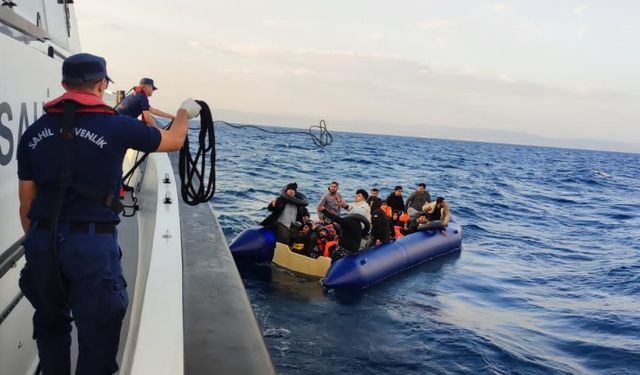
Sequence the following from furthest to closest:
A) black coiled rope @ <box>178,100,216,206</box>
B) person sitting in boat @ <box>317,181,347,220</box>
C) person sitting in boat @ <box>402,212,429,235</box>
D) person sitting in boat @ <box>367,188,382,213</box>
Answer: person sitting in boat @ <box>402,212,429,235</box>, person sitting in boat @ <box>367,188,382,213</box>, person sitting in boat @ <box>317,181,347,220</box>, black coiled rope @ <box>178,100,216,206</box>

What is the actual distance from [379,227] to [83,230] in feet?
30.3

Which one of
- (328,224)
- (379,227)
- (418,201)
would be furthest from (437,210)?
(328,224)

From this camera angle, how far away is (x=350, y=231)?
1016 centimetres

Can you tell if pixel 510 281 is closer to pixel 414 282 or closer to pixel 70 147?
pixel 414 282

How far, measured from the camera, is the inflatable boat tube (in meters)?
9.87

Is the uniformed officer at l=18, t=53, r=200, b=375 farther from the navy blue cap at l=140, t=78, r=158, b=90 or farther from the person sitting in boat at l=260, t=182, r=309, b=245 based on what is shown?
the person sitting in boat at l=260, t=182, r=309, b=245

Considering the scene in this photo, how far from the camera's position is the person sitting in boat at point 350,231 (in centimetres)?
991

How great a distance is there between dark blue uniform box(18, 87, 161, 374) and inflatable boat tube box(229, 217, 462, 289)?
7857mm

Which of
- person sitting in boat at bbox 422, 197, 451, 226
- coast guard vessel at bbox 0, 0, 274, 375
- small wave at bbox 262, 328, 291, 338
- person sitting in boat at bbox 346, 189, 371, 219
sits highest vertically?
coast guard vessel at bbox 0, 0, 274, 375

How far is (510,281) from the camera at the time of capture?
39.3 ft

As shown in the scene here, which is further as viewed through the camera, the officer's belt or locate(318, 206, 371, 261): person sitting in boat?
locate(318, 206, 371, 261): person sitting in boat

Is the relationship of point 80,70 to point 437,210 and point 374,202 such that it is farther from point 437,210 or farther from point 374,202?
point 437,210

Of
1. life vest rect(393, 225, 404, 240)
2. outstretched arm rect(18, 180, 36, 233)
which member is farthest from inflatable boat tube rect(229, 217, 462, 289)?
outstretched arm rect(18, 180, 36, 233)

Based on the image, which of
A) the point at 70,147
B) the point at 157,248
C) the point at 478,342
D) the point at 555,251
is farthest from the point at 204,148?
the point at 555,251
